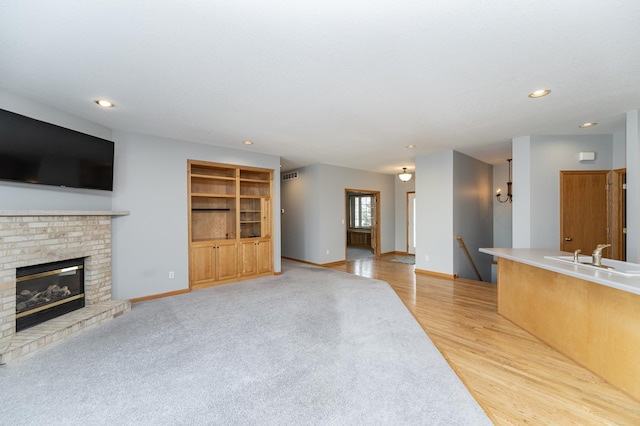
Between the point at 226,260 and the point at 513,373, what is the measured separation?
461 cm

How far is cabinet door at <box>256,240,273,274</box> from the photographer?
589 cm

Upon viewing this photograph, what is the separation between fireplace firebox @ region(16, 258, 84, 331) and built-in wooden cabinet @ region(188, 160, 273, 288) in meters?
1.58

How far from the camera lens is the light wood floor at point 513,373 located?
1939 millimetres

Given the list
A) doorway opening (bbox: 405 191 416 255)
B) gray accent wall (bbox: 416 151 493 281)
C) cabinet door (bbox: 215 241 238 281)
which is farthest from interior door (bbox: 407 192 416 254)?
cabinet door (bbox: 215 241 238 281)

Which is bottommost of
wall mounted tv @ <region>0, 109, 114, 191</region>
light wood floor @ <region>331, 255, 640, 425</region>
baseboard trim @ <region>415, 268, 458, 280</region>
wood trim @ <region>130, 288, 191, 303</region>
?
light wood floor @ <region>331, 255, 640, 425</region>

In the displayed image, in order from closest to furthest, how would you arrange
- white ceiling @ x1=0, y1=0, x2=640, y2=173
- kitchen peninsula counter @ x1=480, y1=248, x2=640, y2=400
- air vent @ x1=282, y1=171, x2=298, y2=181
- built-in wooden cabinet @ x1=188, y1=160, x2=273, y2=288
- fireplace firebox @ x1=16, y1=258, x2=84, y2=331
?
white ceiling @ x1=0, y1=0, x2=640, y2=173 < kitchen peninsula counter @ x1=480, y1=248, x2=640, y2=400 < fireplace firebox @ x1=16, y1=258, x2=84, y2=331 < built-in wooden cabinet @ x1=188, y1=160, x2=273, y2=288 < air vent @ x1=282, y1=171, x2=298, y2=181

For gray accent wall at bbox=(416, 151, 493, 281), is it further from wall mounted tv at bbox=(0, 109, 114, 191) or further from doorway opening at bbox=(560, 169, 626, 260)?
wall mounted tv at bbox=(0, 109, 114, 191)

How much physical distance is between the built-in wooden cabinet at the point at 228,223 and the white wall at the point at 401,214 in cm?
469

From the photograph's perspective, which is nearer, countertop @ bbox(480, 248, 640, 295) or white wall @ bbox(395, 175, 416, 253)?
countertop @ bbox(480, 248, 640, 295)

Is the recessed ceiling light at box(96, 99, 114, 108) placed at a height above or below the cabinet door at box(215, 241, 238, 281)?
above

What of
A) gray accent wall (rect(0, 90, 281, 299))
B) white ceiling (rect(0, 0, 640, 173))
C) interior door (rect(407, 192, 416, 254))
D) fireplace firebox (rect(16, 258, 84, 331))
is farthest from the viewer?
interior door (rect(407, 192, 416, 254))

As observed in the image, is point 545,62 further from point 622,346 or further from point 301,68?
point 622,346

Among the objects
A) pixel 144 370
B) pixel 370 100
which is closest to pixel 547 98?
pixel 370 100

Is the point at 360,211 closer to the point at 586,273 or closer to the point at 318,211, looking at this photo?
the point at 318,211
